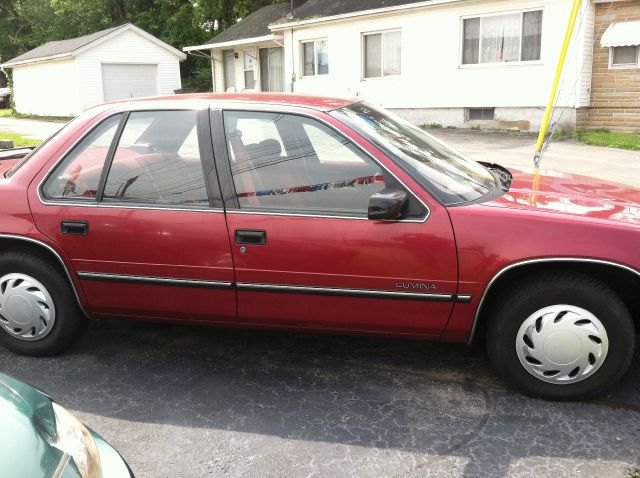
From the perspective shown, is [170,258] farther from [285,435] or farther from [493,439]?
[493,439]

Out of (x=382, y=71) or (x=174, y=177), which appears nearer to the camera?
(x=174, y=177)

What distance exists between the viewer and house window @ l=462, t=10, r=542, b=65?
16469 millimetres

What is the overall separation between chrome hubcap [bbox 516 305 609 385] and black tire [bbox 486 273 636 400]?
3cm

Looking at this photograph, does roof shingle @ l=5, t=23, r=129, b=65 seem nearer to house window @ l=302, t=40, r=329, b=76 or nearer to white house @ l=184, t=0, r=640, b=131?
white house @ l=184, t=0, r=640, b=131

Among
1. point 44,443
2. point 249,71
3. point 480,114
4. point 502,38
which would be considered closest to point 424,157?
point 44,443

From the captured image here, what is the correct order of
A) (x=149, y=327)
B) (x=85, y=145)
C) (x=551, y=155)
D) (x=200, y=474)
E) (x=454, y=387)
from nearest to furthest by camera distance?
(x=200, y=474), (x=454, y=387), (x=85, y=145), (x=149, y=327), (x=551, y=155)

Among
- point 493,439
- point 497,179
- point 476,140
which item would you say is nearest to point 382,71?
point 476,140

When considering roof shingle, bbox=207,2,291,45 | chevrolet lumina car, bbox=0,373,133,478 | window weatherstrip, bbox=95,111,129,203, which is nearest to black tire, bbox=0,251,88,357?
window weatherstrip, bbox=95,111,129,203

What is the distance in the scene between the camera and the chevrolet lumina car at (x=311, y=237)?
334 cm

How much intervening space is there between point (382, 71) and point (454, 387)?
17.7m

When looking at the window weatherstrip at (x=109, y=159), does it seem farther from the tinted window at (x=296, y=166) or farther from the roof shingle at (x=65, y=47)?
the roof shingle at (x=65, y=47)

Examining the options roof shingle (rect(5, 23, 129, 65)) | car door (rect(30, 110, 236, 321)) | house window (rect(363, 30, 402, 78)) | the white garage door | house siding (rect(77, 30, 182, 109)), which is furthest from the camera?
the white garage door

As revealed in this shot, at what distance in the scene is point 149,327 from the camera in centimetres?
471

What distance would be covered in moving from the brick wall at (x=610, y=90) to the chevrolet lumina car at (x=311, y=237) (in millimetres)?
13065
